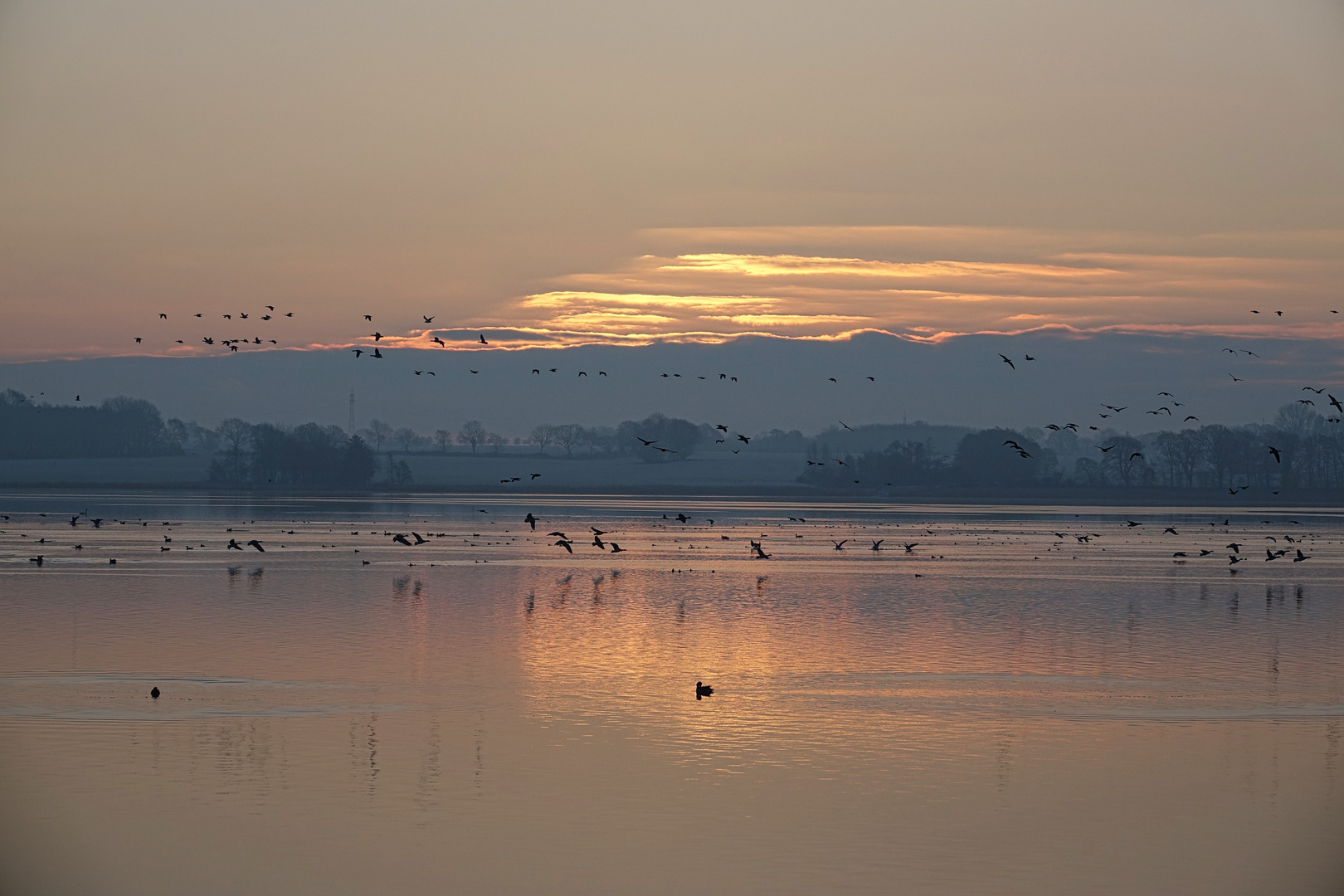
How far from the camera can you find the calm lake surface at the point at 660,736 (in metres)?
19.2

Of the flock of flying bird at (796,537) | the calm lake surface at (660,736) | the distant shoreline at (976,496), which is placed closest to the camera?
the calm lake surface at (660,736)

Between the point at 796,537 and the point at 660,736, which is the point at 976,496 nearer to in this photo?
the point at 796,537

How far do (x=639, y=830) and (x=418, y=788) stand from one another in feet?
12.9

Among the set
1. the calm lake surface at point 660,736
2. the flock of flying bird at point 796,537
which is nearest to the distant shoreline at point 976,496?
the flock of flying bird at point 796,537

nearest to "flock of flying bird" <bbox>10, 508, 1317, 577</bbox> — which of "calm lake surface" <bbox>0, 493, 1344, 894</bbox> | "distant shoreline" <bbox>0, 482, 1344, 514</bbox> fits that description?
"calm lake surface" <bbox>0, 493, 1344, 894</bbox>

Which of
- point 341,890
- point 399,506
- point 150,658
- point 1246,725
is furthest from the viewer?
point 399,506

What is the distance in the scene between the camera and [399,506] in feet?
477

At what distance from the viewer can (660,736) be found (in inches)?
1030

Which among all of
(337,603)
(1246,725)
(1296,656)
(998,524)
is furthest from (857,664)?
(998,524)

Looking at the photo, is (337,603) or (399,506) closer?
(337,603)

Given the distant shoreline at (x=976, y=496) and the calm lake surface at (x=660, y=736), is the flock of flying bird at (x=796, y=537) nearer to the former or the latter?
the calm lake surface at (x=660, y=736)

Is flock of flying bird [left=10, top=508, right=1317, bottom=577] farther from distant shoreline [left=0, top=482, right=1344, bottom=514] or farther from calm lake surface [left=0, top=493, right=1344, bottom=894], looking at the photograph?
distant shoreline [left=0, top=482, right=1344, bottom=514]

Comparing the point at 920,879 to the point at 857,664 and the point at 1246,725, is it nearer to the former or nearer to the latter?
the point at 1246,725

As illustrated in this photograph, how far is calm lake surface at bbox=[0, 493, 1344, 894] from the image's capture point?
19203 mm
